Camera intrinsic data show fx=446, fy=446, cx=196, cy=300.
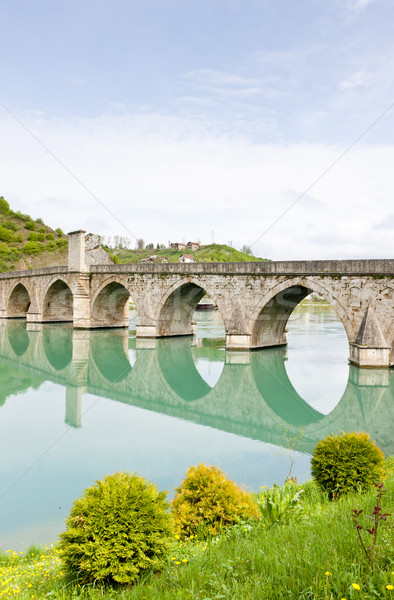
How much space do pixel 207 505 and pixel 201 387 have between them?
11207 mm

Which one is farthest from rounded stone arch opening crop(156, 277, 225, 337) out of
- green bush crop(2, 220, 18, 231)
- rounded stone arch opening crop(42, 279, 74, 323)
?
green bush crop(2, 220, 18, 231)

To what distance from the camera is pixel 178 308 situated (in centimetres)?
2709

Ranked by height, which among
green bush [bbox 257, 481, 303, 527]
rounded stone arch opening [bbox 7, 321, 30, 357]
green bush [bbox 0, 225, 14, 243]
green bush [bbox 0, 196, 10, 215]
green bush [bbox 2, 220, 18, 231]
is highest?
green bush [bbox 0, 196, 10, 215]

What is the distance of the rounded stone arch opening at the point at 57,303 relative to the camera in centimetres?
3353

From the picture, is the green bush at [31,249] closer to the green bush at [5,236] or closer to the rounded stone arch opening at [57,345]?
the green bush at [5,236]

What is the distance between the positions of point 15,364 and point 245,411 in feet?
36.7

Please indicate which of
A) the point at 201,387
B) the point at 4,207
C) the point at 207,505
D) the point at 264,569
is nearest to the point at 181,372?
the point at 201,387

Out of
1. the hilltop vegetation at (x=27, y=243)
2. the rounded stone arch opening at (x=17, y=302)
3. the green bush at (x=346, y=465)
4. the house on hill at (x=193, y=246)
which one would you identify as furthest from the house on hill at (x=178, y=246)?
the green bush at (x=346, y=465)

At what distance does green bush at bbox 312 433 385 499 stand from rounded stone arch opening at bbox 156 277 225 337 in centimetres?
1886

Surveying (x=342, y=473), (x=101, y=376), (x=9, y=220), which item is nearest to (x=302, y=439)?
(x=342, y=473)

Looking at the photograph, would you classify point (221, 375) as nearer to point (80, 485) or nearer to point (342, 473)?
point (80, 485)

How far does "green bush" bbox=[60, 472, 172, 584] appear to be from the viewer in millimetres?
3305

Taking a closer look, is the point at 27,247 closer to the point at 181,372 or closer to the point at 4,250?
the point at 4,250

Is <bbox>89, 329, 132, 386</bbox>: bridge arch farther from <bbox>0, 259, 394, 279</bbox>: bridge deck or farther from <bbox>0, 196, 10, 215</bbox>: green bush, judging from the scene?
<bbox>0, 196, 10, 215</bbox>: green bush
